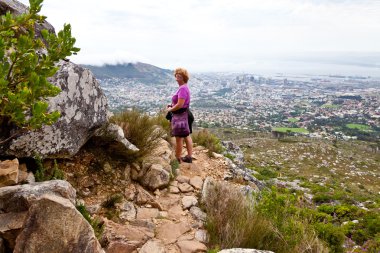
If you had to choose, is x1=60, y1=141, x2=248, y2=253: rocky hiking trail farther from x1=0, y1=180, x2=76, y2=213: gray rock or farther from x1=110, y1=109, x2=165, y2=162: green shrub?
x1=0, y1=180, x2=76, y2=213: gray rock

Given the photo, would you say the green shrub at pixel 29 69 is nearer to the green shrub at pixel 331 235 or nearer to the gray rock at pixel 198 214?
the gray rock at pixel 198 214

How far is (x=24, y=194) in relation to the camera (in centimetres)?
304

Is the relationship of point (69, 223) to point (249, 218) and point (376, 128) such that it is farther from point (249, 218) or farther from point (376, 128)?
point (376, 128)

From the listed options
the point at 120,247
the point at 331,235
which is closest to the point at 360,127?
the point at 331,235

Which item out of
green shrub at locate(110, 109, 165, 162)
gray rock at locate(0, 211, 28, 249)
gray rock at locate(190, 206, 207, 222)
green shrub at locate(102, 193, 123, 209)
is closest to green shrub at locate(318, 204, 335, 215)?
green shrub at locate(110, 109, 165, 162)

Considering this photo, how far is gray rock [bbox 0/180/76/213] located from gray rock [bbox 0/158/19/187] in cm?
33

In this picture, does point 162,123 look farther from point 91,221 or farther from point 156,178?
point 91,221

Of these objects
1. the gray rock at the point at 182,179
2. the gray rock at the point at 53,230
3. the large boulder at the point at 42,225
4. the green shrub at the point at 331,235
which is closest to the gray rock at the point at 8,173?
the large boulder at the point at 42,225

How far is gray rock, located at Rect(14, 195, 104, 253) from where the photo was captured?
8.89ft

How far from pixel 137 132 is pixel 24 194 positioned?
349 cm

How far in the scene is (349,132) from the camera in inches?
4385

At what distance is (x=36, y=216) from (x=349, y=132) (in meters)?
123

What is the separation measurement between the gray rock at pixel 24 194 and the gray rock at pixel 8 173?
33 cm

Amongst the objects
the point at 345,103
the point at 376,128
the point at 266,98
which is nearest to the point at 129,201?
the point at 376,128
